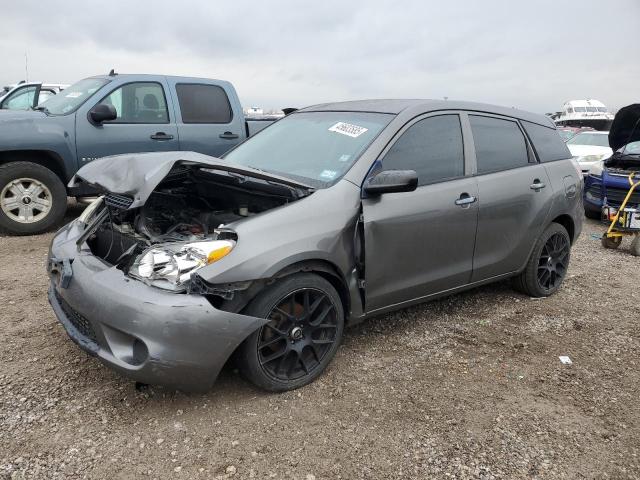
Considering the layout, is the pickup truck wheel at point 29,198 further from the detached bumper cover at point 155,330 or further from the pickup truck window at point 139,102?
the detached bumper cover at point 155,330

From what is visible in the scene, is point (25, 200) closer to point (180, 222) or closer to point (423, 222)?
point (180, 222)

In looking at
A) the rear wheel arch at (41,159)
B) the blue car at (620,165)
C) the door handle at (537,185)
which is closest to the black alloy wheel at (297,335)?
the door handle at (537,185)

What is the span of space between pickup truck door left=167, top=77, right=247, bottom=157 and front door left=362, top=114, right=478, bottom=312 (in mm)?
3952

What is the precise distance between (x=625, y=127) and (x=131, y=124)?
24.8ft

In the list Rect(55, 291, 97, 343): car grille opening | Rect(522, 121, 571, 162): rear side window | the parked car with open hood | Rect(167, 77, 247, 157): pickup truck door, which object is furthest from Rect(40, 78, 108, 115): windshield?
the parked car with open hood

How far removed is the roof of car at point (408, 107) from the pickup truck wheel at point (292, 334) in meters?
1.42

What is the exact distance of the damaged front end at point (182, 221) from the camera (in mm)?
2650

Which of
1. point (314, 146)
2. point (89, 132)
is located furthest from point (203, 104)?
point (314, 146)

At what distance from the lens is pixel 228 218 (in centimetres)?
333

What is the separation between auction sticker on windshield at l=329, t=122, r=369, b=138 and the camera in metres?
3.51

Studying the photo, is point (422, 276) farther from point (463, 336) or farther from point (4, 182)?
point (4, 182)

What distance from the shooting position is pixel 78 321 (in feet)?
9.43

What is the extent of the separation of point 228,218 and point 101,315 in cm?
103

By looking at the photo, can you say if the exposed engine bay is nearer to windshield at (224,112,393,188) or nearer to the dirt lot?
windshield at (224,112,393,188)
